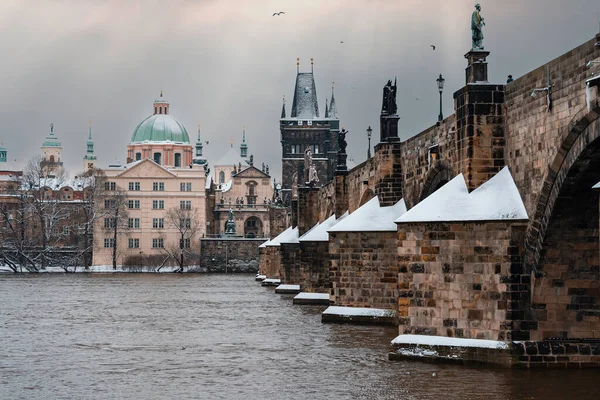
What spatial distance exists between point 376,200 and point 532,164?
554 inches

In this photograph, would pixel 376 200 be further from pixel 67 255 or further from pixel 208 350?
pixel 67 255

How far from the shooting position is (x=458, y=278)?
70.6 ft

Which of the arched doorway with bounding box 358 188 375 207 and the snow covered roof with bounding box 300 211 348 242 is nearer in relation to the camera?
the arched doorway with bounding box 358 188 375 207

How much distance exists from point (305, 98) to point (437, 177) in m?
117

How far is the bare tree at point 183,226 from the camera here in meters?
117

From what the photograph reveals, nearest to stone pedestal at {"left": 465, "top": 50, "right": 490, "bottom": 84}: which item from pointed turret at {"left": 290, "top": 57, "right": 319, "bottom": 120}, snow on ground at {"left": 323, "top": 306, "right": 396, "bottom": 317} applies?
snow on ground at {"left": 323, "top": 306, "right": 396, "bottom": 317}

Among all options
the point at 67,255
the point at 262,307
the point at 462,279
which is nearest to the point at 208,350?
the point at 462,279

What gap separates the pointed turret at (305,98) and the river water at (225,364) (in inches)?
4123

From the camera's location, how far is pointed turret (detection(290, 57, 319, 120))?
472ft

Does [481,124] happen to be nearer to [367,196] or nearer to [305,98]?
[367,196]

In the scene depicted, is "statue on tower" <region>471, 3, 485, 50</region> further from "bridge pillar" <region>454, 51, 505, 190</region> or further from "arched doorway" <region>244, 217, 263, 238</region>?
"arched doorway" <region>244, 217, 263, 238</region>

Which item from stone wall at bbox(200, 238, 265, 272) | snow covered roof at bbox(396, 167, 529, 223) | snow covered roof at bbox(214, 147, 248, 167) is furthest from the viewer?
snow covered roof at bbox(214, 147, 248, 167)

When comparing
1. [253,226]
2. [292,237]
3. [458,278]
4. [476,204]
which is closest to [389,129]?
[476,204]

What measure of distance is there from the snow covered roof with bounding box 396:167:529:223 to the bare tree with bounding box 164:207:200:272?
307 feet
